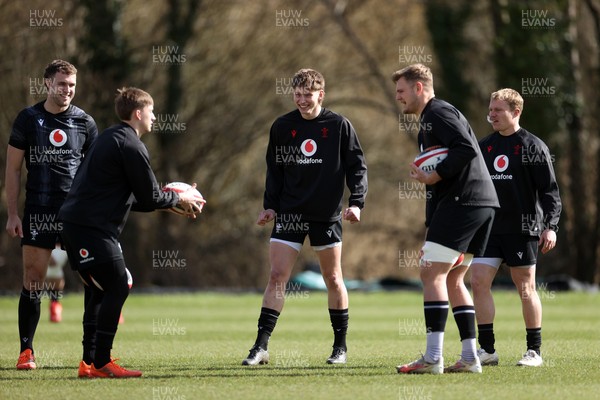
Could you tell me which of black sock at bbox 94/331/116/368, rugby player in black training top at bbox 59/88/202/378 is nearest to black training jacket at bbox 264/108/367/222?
rugby player in black training top at bbox 59/88/202/378

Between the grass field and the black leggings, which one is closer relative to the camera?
the grass field

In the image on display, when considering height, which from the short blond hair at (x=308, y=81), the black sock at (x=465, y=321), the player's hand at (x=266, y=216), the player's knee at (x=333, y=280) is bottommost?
the black sock at (x=465, y=321)

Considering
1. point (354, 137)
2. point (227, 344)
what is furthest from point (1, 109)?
point (354, 137)

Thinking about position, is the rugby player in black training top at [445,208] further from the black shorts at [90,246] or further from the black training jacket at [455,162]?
the black shorts at [90,246]

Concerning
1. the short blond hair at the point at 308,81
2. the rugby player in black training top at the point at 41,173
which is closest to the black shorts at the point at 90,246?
the rugby player in black training top at the point at 41,173

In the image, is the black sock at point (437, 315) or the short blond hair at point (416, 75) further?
the short blond hair at point (416, 75)

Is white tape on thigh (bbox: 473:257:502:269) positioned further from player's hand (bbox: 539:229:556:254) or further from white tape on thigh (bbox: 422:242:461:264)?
white tape on thigh (bbox: 422:242:461:264)

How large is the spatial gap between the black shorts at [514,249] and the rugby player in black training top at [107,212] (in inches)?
115

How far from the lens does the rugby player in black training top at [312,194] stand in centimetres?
928

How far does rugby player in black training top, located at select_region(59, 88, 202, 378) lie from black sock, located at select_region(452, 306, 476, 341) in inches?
96.0

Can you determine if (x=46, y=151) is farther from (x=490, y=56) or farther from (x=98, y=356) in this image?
(x=490, y=56)

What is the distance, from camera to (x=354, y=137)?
9531 millimetres

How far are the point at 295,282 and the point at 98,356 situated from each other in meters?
15.2

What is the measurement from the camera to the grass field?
742 centimetres
